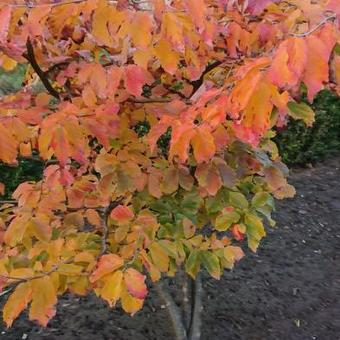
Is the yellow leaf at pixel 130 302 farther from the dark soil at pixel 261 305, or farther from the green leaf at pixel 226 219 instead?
the dark soil at pixel 261 305

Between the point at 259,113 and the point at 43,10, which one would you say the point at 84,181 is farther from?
the point at 259,113

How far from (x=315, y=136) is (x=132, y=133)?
4.33 metres

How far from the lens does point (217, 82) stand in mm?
2354

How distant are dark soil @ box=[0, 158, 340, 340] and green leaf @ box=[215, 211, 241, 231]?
4.50ft

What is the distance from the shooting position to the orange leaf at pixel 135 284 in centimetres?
176

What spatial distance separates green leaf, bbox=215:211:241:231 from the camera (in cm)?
243

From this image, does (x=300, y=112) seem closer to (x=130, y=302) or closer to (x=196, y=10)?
(x=196, y=10)

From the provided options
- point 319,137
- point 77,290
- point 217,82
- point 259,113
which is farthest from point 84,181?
point 319,137

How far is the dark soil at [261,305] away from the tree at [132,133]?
120 cm

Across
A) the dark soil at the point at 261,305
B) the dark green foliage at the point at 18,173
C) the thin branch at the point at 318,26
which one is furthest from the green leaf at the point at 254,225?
the dark green foliage at the point at 18,173

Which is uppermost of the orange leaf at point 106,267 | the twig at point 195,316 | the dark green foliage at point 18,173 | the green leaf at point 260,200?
the orange leaf at point 106,267

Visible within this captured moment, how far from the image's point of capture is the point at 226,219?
7.97ft

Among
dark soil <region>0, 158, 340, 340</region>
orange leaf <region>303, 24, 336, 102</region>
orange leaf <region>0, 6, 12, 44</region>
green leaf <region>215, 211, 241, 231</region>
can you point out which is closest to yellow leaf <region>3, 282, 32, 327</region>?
orange leaf <region>0, 6, 12, 44</region>

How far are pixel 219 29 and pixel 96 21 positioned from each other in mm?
491
